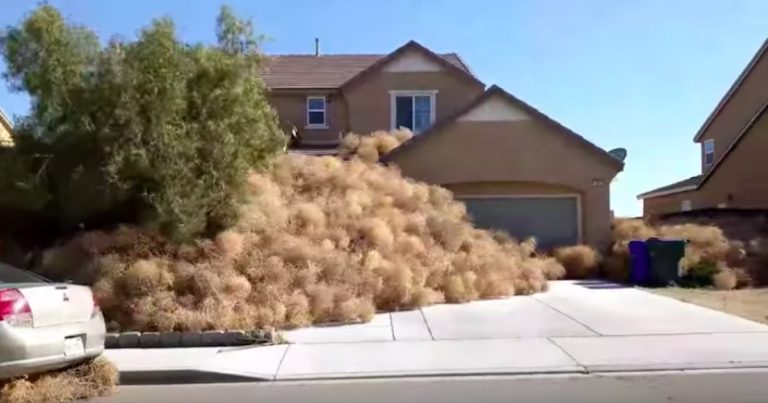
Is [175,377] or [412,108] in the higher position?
[412,108]

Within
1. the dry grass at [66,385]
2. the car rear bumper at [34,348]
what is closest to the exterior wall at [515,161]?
the dry grass at [66,385]

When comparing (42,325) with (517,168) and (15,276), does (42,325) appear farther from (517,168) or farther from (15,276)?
(517,168)

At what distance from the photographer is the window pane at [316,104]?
32.0 metres

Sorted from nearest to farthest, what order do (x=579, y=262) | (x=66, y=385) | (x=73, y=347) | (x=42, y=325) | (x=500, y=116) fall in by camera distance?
1. (x=42, y=325)
2. (x=73, y=347)
3. (x=66, y=385)
4. (x=579, y=262)
5. (x=500, y=116)

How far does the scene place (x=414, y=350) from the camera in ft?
36.8

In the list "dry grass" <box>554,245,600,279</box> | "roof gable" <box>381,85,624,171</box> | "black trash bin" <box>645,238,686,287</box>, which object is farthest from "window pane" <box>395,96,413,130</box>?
"black trash bin" <box>645,238,686,287</box>

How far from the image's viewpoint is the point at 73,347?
848cm

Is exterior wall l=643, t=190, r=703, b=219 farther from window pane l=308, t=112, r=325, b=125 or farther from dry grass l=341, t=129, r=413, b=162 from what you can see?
window pane l=308, t=112, r=325, b=125

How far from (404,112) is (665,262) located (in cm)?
1343

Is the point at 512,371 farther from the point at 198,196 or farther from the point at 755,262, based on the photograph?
the point at 755,262

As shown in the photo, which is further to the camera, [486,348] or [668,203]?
[668,203]

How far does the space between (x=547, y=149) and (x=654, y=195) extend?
17.6 metres

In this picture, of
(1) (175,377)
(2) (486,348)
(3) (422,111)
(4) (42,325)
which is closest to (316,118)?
(3) (422,111)

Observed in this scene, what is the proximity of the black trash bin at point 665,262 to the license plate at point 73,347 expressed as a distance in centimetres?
1503
